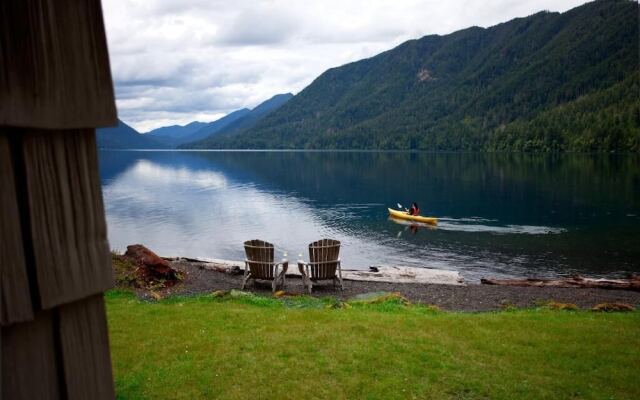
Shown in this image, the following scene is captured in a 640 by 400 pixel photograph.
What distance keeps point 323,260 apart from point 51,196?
17.2 meters

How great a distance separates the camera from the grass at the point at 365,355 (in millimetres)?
6605

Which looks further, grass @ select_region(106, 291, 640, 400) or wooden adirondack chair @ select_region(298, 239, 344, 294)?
wooden adirondack chair @ select_region(298, 239, 344, 294)

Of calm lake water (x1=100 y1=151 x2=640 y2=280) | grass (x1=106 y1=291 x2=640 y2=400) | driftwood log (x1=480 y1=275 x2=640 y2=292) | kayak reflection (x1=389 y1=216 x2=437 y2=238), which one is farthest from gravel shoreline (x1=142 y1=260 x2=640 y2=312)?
kayak reflection (x1=389 y1=216 x2=437 y2=238)

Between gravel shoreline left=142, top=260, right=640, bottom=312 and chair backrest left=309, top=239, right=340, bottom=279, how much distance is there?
646mm

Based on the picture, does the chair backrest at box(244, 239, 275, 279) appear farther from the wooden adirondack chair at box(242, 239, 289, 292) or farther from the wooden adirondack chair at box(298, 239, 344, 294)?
Result: the wooden adirondack chair at box(298, 239, 344, 294)

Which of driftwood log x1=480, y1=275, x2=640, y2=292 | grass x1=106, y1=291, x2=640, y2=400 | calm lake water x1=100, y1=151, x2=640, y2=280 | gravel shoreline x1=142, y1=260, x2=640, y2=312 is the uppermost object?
grass x1=106, y1=291, x2=640, y2=400

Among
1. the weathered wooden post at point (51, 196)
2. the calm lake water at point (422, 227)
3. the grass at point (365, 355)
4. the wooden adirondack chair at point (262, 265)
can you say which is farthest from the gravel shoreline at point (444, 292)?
the weathered wooden post at point (51, 196)

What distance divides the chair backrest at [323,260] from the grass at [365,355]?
6932 millimetres

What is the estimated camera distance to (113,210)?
63.3 meters

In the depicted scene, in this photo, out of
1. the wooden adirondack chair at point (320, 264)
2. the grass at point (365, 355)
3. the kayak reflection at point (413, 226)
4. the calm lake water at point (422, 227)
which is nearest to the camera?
the grass at point (365, 355)

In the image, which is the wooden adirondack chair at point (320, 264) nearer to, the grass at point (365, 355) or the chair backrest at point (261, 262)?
the chair backrest at point (261, 262)

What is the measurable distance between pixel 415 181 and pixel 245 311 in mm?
91885

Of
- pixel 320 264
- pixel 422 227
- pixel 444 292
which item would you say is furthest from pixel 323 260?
pixel 422 227

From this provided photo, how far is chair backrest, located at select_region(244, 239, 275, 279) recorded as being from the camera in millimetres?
18359
